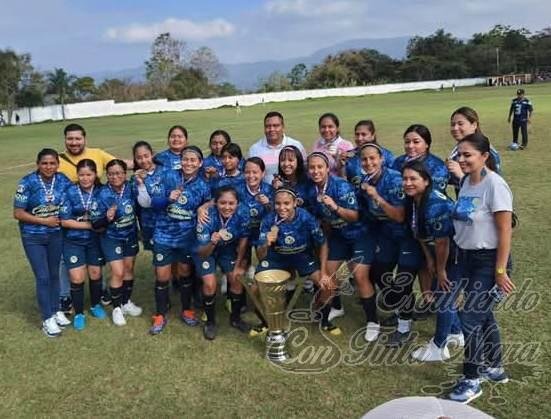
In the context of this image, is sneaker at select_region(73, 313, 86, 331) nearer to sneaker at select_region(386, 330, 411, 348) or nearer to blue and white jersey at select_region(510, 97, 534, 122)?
sneaker at select_region(386, 330, 411, 348)

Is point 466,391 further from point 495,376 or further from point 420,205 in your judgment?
point 420,205

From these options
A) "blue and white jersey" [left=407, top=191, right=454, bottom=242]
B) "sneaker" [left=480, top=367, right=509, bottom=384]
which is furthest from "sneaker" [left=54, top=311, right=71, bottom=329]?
"sneaker" [left=480, top=367, right=509, bottom=384]

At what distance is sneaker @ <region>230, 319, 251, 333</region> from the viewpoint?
5398 millimetres

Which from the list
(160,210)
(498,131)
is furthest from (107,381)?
(498,131)

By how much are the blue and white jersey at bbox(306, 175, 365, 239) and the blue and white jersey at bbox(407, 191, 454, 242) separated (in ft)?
2.14

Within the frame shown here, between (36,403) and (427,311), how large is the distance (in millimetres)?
3381

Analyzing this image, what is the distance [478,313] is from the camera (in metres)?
3.86

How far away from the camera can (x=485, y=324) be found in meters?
3.97

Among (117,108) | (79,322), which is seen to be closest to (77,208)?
(79,322)

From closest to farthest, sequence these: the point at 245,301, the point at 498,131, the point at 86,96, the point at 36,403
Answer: the point at 36,403, the point at 245,301, the point at 498,131, the point at 86,96

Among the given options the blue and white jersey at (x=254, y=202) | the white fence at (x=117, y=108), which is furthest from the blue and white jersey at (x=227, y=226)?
the white fence at (x=117, y=108)

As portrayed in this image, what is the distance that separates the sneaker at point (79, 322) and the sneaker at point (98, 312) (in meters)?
0.18

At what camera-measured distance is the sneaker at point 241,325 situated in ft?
17.7

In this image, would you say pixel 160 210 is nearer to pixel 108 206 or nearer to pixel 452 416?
pixel 108 206
